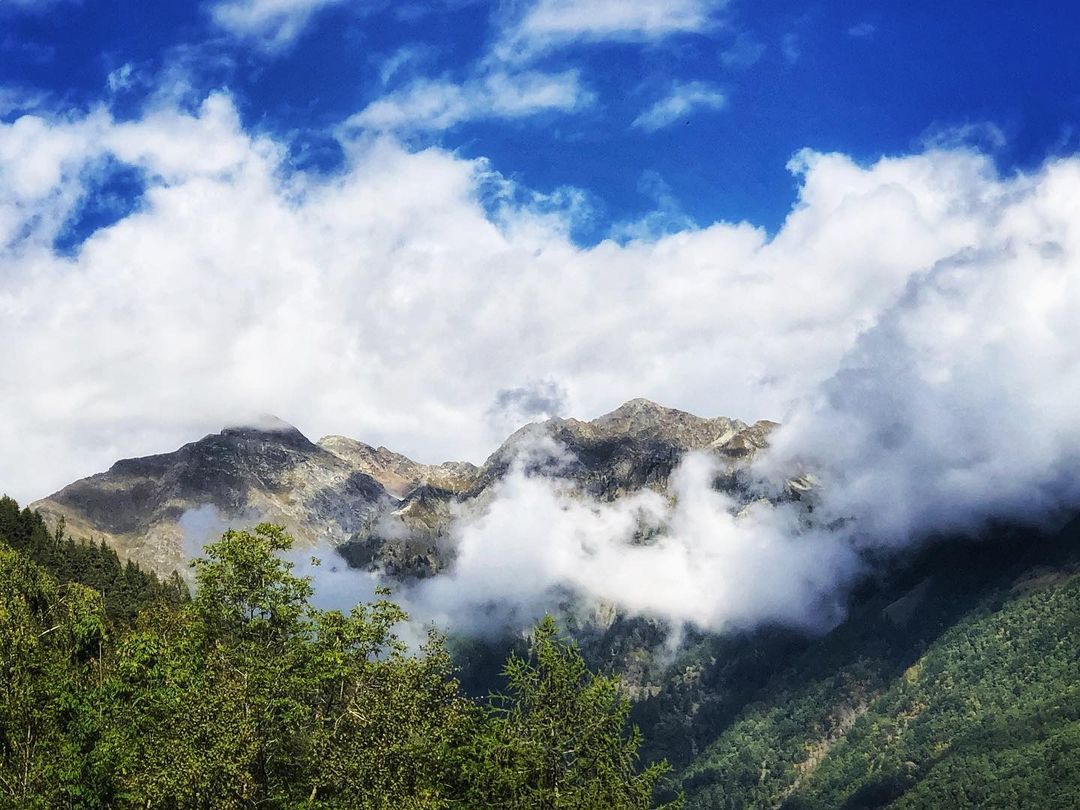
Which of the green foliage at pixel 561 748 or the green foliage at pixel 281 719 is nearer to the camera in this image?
the green foliage at pixel 281 719

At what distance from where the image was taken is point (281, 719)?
60.6 m

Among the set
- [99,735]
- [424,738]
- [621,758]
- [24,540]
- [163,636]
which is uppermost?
[24,540]

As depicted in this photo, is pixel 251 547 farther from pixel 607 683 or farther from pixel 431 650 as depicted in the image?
pixel 607 683

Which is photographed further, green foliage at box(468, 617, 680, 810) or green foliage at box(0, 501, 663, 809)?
green foliage at box(468, 617, 680, 810)

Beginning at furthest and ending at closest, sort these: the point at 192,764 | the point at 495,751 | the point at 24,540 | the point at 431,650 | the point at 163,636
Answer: the point at 24,540 < the point at 163,636 < the point at 431,650 < the point at 495,751 < the point at 192,764

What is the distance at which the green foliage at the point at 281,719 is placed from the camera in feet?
187

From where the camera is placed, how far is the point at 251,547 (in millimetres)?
71750

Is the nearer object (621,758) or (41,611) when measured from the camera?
(621,758)

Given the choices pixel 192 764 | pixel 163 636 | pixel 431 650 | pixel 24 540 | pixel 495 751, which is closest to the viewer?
pixel 192 764

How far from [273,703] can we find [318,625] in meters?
12.3

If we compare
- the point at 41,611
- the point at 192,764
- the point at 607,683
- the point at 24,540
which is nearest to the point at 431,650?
the point at 607,683

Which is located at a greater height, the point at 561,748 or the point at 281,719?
the point at 281,719

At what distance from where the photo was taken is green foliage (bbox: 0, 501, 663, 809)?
57.0 m

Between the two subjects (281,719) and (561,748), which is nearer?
(281,719)
